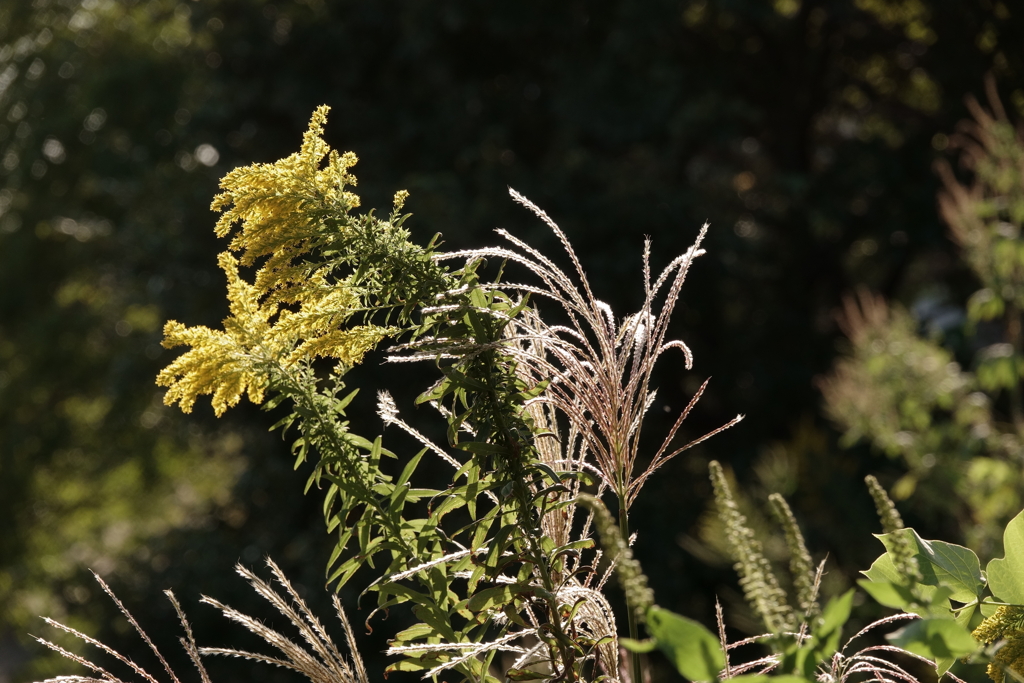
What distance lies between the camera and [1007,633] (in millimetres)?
758

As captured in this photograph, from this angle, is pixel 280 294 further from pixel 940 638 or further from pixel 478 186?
pixel 478 186

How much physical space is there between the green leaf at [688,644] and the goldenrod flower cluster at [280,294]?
13.0 inches

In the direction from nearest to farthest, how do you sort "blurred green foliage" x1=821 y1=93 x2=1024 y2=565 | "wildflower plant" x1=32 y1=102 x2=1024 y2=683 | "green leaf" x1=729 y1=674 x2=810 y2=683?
"green leaf" x1=729 y1=674 x2=810 y2=683
"wildflower plant" x1=32 y1=102 x2=1024 y2=683
"blurred green foliage" x1=821 y1=93 x2=1024 y2=565

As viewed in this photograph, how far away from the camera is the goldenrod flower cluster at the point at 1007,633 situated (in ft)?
2.44

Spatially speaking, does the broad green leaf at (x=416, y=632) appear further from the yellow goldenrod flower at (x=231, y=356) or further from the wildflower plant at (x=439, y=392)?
the yellow goldenrod flower at (x=231, y=356)

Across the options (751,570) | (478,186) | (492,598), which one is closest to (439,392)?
(492,598)

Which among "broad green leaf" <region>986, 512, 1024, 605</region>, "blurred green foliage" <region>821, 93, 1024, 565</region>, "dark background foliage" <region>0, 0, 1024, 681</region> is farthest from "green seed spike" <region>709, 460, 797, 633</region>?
"dark background foliage" <region>0, 0, 1024, 681</region>

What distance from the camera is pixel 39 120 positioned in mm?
7895

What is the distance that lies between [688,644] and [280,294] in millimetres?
446

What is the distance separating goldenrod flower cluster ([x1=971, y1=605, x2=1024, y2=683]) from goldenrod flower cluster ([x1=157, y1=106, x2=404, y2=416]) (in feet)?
1.82

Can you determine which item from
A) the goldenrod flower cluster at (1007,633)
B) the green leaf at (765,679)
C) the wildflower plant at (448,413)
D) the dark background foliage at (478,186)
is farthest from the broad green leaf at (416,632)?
the dark background foliage at (478,186)

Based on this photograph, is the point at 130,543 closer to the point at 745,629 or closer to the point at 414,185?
the point at 414,185

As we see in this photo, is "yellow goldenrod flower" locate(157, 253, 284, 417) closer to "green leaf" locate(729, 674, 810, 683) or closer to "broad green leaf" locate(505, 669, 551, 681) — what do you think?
"broad green leaf" locate(505, 669, 551, 681)

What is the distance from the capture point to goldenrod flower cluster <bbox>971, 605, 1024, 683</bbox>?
743 mm
